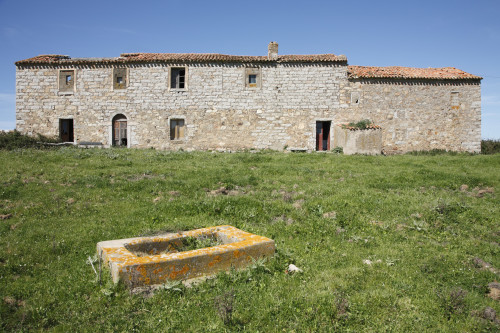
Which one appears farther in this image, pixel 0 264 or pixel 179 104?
pixel 179 104

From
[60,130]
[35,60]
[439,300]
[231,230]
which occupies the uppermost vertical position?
[35,60]

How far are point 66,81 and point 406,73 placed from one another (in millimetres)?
22814

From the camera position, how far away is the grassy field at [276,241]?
3902mm

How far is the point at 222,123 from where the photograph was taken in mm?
21875

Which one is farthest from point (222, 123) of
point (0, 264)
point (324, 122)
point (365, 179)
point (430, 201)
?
point (0, 264)

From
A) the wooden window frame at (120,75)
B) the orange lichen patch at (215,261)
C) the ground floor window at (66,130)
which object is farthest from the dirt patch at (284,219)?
the ground floor window at (66,130)

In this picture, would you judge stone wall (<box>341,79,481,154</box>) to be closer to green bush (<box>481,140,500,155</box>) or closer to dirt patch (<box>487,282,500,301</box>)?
green bush (<box>481,140,500,155</box>)

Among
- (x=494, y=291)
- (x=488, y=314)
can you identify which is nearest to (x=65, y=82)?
(x=494, y=291)

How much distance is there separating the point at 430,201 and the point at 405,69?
692 inches

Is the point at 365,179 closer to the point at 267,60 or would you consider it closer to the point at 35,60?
the point at 267,60

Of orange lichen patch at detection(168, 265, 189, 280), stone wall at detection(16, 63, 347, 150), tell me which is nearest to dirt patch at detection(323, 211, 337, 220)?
orange lichen patch at detection(168, 265, 189, 280)

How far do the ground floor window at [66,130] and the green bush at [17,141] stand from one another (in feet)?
4.21

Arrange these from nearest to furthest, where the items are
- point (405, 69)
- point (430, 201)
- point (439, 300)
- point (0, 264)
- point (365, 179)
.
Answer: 1. point (439, 300)
2. point (0, 264)
3. point (430, 201)
4. point (365, 179)
5. point (405, 69)

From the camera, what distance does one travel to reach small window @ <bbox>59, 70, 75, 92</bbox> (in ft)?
72.8
